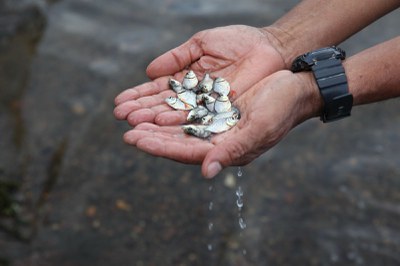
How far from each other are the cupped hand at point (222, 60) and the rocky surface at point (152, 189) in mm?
1511

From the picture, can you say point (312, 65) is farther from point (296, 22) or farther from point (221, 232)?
point (221, 232)

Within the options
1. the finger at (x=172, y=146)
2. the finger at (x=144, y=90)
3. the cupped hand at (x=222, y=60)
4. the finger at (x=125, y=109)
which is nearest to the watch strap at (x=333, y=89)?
the cupped hand at (x=222, y=60)

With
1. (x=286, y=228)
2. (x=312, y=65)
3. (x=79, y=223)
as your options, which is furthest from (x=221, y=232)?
(x=312, y=65)

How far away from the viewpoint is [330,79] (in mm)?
3145

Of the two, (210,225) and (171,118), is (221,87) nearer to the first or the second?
(171,118)

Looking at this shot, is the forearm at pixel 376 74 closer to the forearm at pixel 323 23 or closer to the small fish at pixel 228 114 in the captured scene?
the forearm at pixel 323 23

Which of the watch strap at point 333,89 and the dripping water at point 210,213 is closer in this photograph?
the watch strap at point 333,89

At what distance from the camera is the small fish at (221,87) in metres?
3.41

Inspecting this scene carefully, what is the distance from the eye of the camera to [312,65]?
3.24m

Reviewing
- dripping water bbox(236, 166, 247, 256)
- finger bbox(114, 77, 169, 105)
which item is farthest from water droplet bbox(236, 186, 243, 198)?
finger bbox(114, 77, 169, 105)

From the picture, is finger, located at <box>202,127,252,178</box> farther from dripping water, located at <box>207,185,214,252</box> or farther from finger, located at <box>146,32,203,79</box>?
dripping water, located at <box>207,185,214,252</box>

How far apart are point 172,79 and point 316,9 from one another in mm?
1164

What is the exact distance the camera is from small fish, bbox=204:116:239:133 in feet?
10.1

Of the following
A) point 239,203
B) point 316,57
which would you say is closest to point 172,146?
point 316,57
